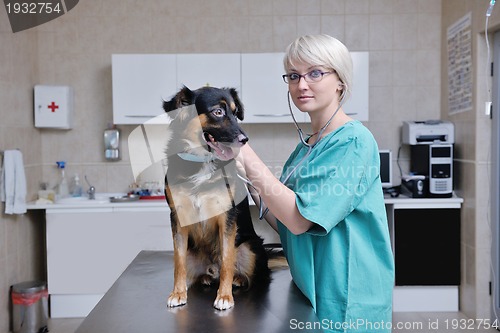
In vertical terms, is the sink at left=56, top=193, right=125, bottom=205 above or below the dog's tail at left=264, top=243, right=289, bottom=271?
above

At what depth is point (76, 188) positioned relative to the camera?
4020 mm

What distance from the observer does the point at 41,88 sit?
386 cm

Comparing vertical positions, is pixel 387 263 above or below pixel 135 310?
above

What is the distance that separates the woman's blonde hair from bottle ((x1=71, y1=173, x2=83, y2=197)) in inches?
124

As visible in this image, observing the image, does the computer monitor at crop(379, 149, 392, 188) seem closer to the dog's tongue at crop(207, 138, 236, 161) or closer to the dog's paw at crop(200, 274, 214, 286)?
the dog's paw at crop(200, 274, 214, 286)

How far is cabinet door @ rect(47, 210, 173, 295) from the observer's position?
357 centimetres

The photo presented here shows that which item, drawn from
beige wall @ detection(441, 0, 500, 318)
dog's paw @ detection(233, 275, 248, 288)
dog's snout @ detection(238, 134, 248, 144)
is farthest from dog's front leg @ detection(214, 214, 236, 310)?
beige wall @ detection(441, 0, 500, 318)

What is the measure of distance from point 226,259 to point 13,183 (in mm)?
2524

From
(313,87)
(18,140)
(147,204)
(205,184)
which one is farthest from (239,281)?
(18,140)

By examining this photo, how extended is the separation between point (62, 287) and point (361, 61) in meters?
2.80

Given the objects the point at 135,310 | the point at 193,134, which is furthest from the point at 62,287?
the point at 193,134

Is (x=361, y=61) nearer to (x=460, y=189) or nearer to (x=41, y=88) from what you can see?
(x=460, y=189)

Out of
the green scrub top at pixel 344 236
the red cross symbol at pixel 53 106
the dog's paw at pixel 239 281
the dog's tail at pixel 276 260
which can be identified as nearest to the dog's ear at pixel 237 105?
the green scrub top at pixel 344 236

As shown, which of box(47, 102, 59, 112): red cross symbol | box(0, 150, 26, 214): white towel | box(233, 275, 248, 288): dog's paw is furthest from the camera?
box(47, 102, 59, 112): red cross symbol
